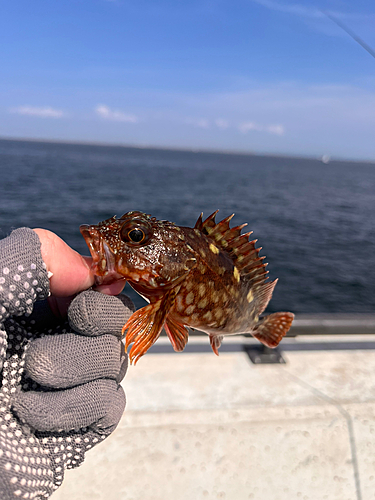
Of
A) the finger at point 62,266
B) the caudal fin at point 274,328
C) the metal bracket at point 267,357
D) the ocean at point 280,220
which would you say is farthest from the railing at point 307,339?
the ocean at point 280,220

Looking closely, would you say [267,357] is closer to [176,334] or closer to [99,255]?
[176,334]

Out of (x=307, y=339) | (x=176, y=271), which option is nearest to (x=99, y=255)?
(x=176, y=271)

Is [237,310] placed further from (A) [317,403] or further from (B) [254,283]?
(A) [317,403]

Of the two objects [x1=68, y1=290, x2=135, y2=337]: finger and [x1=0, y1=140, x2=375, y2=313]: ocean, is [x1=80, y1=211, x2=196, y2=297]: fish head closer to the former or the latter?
[x1=68, y1=290, x2=135, y2=337]: finger

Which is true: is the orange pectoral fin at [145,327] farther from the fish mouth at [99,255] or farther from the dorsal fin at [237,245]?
the dorsal fin at [237,245]

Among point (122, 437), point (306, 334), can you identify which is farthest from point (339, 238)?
point (122, 437)
